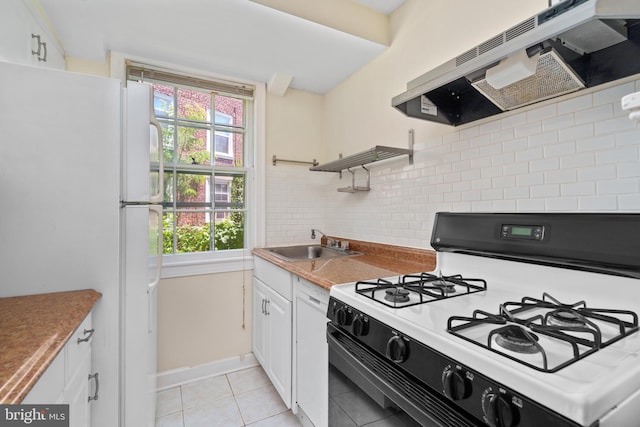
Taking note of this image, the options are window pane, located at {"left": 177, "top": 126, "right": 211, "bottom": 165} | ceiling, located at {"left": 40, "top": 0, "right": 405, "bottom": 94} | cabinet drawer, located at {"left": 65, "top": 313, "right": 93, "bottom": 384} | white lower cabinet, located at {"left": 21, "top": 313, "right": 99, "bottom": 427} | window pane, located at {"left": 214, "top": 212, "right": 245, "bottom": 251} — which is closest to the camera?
white lower cabinet, located at {"left": 21, "top": 313, "right": 99, "bottom": 427}

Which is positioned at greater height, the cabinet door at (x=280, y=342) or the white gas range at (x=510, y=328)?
the white gas range at (x=510, y=328)

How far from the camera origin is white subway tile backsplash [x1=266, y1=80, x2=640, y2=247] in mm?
1014

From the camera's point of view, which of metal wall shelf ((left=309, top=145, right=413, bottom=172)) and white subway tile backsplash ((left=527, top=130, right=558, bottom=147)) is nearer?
white subway tile backsplash ((left=527, top=130, right=558, bottom=147))

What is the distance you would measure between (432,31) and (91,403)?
2.62 m

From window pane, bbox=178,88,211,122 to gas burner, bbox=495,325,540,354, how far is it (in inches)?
99.7

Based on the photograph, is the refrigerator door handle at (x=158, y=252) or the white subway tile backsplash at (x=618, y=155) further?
the refrigerator door handle at (x=158, y=252)

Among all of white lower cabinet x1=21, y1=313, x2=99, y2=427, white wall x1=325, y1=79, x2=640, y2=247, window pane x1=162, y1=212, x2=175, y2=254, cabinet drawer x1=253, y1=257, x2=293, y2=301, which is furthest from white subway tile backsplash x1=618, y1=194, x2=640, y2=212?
window pane x1=162, y1=212, x2=175, y2=254

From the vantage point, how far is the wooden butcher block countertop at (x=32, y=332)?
0.62 meters

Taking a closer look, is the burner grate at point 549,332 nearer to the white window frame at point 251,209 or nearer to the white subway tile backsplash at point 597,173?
the white subway tile backsplash at point 597,173

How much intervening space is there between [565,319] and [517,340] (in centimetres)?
28

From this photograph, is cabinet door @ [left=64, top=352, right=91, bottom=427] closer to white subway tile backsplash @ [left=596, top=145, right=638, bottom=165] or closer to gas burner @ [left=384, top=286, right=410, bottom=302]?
gas burner @ [left=384, top=286, right=410, bottom=302]

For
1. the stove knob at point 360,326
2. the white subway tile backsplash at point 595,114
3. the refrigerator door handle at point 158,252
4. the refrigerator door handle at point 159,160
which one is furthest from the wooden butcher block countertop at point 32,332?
the white subway tile backsplash at point 595,114

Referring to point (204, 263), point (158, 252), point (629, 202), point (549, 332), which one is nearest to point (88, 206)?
point (158, 252)

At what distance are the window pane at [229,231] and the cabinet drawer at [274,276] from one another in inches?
9.9
